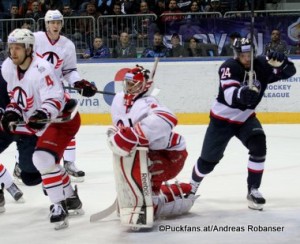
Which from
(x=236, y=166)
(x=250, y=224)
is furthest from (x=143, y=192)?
(x=236, y=166)

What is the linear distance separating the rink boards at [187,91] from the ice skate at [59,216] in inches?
181

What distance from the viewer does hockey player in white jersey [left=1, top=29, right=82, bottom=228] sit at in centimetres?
434

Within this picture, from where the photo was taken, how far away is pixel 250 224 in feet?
14.4

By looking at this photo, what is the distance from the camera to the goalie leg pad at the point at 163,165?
14.4 feet

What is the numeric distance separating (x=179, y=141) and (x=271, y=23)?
508cm

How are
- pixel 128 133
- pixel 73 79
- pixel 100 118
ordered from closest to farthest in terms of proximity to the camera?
pixel 128 133, pixel 73 79, pixel 100 118

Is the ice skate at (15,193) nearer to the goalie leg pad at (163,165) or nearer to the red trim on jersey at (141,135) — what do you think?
the goalie leg pad at (163,165)

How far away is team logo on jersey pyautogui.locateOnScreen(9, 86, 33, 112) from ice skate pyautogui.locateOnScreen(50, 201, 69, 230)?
59cm

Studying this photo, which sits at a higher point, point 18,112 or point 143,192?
point 18,112

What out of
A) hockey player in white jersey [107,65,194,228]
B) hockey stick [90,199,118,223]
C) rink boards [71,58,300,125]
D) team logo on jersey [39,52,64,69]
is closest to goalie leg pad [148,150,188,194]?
hockey player in white jersey [107,65,194,228]

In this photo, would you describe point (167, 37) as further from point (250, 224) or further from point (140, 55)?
point (250, 224)

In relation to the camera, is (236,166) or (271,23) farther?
(271,23)

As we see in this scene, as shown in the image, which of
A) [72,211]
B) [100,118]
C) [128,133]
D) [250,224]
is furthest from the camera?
[100,118]

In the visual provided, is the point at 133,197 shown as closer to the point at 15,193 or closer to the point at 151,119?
the point at 151,119
